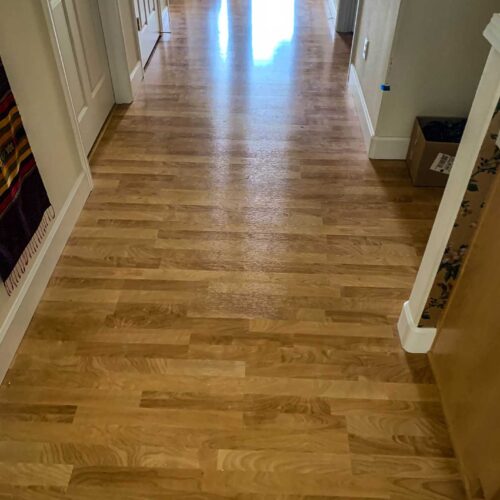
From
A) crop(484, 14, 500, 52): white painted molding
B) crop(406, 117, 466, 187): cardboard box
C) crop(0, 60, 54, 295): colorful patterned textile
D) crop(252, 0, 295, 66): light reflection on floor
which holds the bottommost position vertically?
crop(252, 0, 295, 66): light reflection on floor

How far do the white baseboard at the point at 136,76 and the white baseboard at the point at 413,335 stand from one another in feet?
8.07

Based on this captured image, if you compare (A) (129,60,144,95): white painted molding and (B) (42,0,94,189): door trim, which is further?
(A) (129,60,144,95): white painted molding

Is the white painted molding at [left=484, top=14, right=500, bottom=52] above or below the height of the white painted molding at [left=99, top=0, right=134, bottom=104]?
above

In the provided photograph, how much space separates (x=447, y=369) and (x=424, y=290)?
0.85 ft

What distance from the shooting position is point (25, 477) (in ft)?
4.75

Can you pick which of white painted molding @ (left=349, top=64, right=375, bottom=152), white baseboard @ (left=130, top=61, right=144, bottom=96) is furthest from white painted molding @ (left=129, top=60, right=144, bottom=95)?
white painted molding @ (left=349, top=64, right=375, bottom=152)

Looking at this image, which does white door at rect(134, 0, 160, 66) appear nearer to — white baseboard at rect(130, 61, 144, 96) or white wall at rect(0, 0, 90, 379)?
white baseboard at rect(130, 61, 144, 96)

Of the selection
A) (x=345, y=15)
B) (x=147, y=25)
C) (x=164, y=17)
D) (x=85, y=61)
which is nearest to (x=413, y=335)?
(x=85, y=61)

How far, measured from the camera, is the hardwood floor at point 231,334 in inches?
58.1

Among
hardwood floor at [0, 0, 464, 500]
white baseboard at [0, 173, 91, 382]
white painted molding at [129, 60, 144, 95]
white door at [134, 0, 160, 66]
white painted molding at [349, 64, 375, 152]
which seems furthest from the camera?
white door at [134, 0, 160, 66]

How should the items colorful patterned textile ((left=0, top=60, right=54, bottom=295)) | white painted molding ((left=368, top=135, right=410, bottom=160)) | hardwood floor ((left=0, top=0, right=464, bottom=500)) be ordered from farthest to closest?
white painted molding ((left=368, top=135, right=410, bottom=160)) < colorful patterned textile ((left=0, top=60, right=54, bottom=295)) < hardwood floor ((left=0, top=0, right=464, bottom=500))

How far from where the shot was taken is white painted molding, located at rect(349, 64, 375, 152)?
2.83 meters

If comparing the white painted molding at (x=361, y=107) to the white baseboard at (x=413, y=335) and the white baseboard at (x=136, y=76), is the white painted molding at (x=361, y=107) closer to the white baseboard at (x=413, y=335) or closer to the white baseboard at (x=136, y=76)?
the white baseboard at (x=413, y=335)

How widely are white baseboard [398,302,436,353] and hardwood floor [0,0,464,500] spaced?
45 mm
